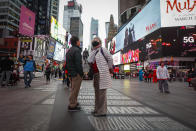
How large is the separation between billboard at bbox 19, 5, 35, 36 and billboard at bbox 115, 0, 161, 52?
30296 millimetres

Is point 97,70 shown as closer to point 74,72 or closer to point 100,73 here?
point 100,73

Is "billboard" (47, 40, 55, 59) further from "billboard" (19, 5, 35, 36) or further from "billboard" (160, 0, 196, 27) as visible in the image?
"billboard" (160, 0, 196, 27)

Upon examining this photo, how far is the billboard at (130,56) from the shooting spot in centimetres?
4767

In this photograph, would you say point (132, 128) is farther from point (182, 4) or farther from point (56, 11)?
point (56, 11)

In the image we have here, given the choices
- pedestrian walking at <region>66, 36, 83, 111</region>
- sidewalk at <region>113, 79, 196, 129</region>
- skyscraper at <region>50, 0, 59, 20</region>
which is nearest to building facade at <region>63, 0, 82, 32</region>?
skyscraper at <region>50, 0, 59, 20</region>

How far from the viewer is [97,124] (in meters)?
2.44

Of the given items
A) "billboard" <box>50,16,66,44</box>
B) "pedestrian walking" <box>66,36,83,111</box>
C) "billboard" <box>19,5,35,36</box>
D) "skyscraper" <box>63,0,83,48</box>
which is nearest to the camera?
"pedestrian walking" <box>66,36,83,111</box>

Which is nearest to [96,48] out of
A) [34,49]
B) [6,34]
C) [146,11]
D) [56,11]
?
[34,49]

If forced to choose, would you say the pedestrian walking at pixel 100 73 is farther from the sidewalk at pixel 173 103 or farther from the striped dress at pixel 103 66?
the sidewalk at pixel 173 103

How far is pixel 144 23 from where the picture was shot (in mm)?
41844

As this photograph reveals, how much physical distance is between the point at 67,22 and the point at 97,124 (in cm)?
20015

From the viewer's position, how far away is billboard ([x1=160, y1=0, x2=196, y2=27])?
33.5 meters

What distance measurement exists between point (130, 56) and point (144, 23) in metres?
15.2

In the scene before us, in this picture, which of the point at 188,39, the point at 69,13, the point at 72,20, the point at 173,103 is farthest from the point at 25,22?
the point at 69,13
